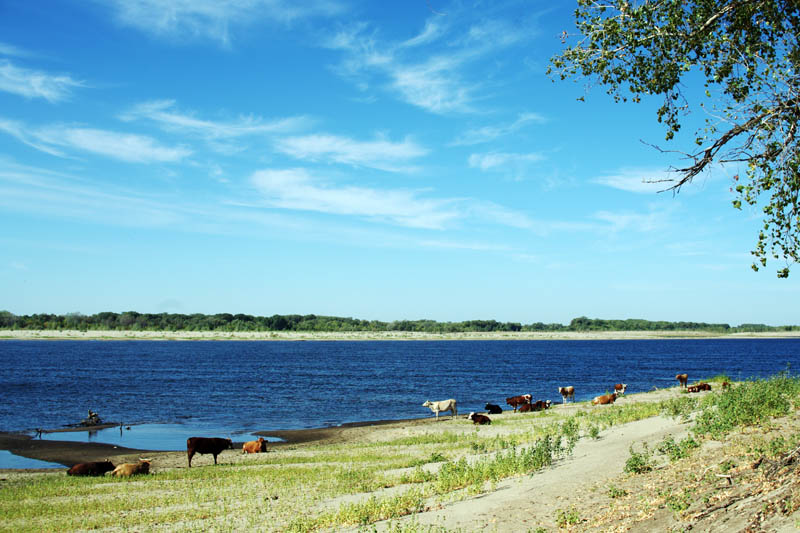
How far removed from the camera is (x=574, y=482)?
12.8m

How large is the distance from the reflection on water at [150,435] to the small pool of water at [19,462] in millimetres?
3950

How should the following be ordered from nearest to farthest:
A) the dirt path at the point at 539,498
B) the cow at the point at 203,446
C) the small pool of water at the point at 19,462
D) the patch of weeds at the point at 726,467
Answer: the dirt path at the point at 539,498 < the patch of weeds at the point at 726,467 < the cow at the point at 203,446 < the small pool of water at the point at 19,462

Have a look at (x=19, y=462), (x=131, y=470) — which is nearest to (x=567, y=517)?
(x=131, y=470)

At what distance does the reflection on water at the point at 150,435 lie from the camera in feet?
94.2

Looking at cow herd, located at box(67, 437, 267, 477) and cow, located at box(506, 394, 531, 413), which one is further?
cow, located at box(506, 394, 531, 413)

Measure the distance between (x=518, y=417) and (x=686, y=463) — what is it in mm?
20628

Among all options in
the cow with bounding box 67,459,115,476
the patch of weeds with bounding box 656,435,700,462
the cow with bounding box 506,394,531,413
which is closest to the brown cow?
the cow with bounding box 506,394,531,413

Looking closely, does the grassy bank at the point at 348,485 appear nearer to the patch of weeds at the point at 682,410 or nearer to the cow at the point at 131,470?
the patch of weeds at the point at 682,410

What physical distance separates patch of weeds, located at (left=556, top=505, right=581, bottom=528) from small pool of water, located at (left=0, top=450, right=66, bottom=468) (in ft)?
72.2

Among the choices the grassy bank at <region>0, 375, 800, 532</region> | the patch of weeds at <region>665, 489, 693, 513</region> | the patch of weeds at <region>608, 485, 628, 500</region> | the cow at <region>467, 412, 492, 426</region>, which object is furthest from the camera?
the cow at <region>467, 412, 492, 426</region>

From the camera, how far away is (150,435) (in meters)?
31.3

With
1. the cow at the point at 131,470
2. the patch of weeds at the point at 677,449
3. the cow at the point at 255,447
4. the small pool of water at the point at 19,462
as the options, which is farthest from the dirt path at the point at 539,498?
the small pool of water at the point at 19,462

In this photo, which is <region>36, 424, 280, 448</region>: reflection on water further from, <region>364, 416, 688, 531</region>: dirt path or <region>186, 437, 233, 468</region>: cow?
<region>364, 416, 688, 531</region>: dirt path

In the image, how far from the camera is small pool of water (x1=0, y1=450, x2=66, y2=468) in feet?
78.3
